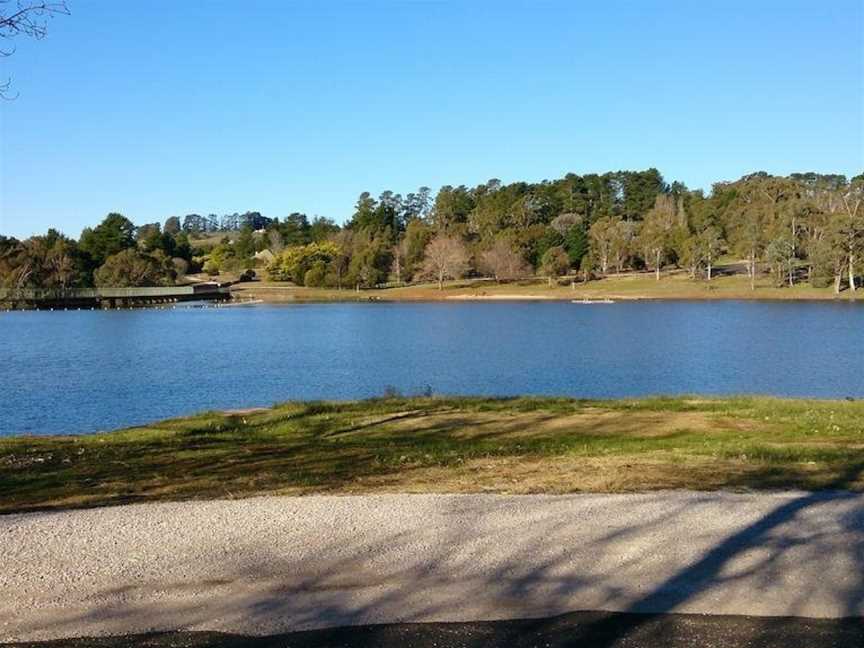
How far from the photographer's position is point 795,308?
293ft

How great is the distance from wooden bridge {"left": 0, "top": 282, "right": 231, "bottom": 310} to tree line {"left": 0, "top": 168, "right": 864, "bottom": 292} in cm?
270

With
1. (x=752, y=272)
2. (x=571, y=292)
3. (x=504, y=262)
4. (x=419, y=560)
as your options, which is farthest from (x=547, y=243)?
(x=419, y=560)

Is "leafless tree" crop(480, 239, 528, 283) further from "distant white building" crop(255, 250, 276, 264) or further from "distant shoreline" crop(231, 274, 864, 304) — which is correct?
"distant white building" crop(255, 250, 276, 264)

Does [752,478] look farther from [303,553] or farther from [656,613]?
[303,553]

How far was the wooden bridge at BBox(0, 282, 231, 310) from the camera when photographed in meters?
139

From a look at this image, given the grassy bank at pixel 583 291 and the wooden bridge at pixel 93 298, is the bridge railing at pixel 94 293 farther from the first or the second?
the grassy bank at pixel 583 291

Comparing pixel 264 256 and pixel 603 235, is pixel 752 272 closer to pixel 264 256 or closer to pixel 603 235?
pixel 603 235

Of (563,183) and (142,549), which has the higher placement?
(563,183)

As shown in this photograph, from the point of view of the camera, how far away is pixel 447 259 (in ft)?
462

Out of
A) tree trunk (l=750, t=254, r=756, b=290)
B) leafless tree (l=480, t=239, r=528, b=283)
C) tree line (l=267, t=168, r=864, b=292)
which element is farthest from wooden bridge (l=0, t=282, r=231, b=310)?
tree trunk (l=750, t=254, r=756, b=290)

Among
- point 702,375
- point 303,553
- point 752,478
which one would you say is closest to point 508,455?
point 752,478

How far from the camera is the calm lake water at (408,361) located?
3281cm

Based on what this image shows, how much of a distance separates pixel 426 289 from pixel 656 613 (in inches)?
5143

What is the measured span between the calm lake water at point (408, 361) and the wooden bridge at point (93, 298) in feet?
207
